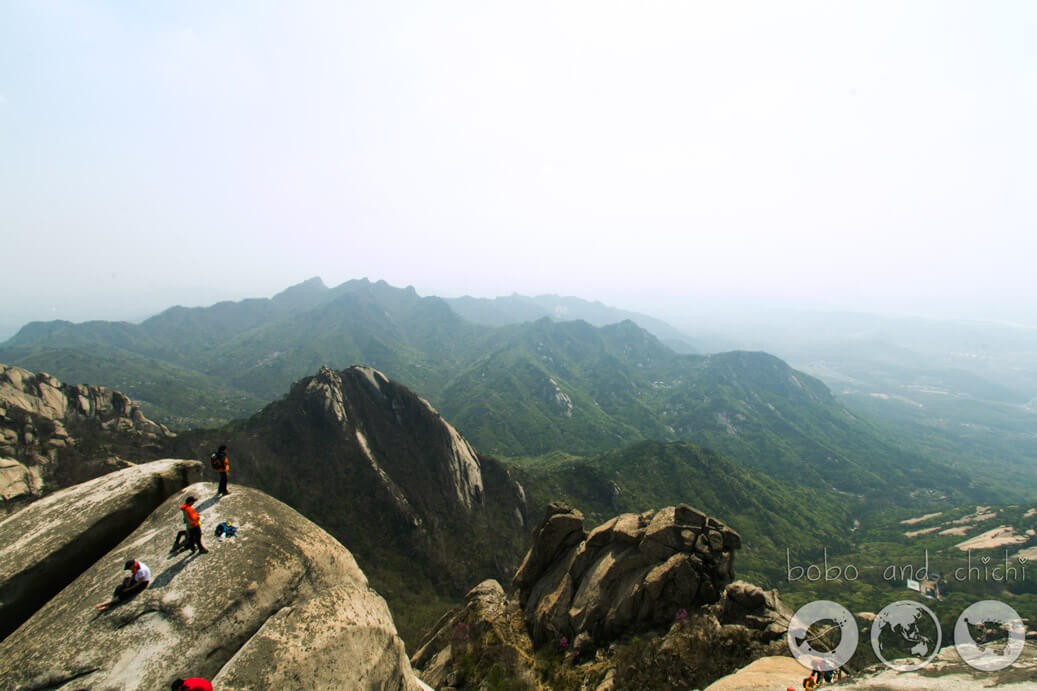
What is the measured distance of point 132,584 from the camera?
1452 cm

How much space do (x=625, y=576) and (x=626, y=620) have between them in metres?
3.54

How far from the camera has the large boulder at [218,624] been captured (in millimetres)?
12883

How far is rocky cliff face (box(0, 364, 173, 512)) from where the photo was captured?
5978 centimetres

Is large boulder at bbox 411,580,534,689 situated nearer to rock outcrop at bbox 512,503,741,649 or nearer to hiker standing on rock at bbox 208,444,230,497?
rock outcrop at bbox 512,503,741,649

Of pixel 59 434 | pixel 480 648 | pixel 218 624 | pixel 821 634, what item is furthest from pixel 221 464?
pixel 59 434

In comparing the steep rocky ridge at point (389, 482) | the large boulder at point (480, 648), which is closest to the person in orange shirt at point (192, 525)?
the large boulder at point (480, 648)

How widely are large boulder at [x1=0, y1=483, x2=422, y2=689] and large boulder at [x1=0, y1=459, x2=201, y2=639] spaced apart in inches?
57.6

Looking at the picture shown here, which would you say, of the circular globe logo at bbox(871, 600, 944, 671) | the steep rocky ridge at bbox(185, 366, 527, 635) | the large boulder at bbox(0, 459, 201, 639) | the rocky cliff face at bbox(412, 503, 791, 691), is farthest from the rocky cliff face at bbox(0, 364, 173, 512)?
the circular globe logo at bbox(871, 600, 944, 671)

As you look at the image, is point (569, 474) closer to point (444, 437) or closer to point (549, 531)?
point (444, 437)

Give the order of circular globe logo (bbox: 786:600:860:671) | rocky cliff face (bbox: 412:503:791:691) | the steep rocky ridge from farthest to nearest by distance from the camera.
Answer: the steep rocky ridge → rocky cliff face (bbox: 412:503:791:691) → circular globe logo (bbox: 786:600:860:671)

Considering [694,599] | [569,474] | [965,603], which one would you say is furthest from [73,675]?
[965,603]

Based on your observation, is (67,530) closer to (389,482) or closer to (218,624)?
(218,624)

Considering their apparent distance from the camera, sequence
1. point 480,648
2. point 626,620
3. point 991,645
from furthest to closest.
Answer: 1. point 480,648
2. point 626,620
3. point 991,645

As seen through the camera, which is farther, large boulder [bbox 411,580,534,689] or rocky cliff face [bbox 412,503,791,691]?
large boulder [bbox 411,580,534,689]
